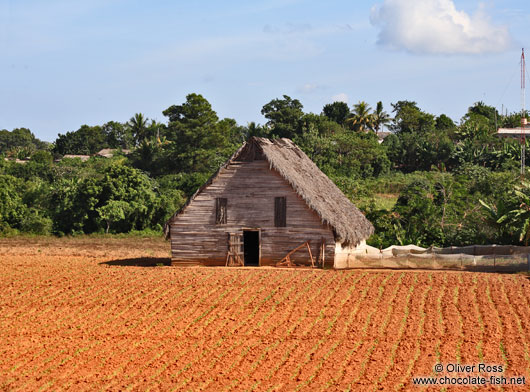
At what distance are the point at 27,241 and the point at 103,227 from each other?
4885 mm

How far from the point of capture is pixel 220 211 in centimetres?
2969

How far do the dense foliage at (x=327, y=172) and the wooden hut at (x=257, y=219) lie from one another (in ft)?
22.0

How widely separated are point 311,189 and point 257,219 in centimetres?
276

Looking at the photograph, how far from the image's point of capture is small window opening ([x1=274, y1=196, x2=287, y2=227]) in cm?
2914

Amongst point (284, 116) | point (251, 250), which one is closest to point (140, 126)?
point (284, 116)

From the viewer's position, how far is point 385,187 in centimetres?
5881

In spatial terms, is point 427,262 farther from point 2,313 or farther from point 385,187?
point 385,187

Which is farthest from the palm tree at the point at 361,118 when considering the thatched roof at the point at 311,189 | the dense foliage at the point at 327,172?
the thatched roof at the point at 311,189

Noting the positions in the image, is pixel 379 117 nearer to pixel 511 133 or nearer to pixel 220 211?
pixel 511 133

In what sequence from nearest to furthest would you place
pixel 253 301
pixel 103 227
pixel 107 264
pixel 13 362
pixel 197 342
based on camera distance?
pixel 13 362 → pixel 197 342 → pixel 253 301 → pixel 107 264 → pixel 103 227

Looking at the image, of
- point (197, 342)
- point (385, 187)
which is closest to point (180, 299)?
point (197, 342)

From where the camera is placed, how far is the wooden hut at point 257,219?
28812 millimetres

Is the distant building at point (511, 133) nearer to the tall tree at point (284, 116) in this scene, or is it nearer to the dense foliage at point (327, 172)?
the dense foliage at point (327, 172)

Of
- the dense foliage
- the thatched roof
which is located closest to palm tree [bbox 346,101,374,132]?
the dense foliage
